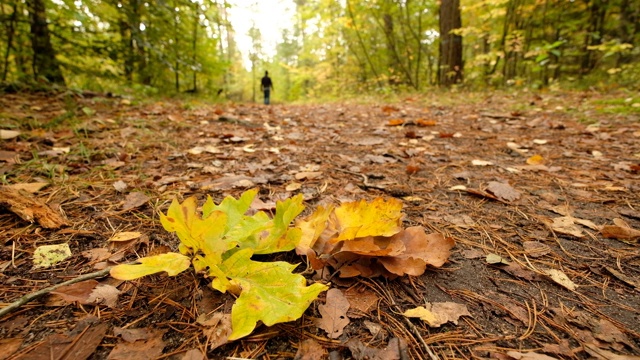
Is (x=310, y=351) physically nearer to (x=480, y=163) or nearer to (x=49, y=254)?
(x=49, y=254)

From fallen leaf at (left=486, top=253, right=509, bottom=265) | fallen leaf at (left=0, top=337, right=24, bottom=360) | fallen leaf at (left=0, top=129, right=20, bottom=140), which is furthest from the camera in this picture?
fallen leaf at (left=0, top=129, right=20, bottom=140)

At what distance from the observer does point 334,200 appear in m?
1.60

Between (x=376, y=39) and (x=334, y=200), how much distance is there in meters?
11.3

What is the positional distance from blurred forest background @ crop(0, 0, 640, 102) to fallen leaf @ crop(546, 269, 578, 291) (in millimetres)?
4283

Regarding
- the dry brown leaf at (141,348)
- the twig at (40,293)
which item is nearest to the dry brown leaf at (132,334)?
the dry brown leaf at (141,348)

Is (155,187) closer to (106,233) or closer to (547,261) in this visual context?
(106,233)

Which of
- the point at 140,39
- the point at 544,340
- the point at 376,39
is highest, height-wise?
the point at 376,39

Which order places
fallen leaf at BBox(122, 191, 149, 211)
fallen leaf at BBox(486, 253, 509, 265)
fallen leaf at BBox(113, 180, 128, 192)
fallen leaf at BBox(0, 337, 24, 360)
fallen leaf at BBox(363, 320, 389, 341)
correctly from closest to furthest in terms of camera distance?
fallen leaf at BBox(0, 337, 24, 360), fallen leaf at BBox(363, 320, 389, 341), fallen leaf at BBox(486, 253, 509, 265), fallen leaf at BBox(122, 191, 149, 211), fallen leaf at BBox(113, 180, 128, 192)

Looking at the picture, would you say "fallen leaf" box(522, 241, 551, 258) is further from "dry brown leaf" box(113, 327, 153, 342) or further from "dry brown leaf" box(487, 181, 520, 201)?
"dry brown leaf" box(113, 327, 153, 342)

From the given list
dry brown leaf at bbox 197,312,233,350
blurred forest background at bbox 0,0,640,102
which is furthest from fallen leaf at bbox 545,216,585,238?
blurred forest background at bbox 0,0,640,102

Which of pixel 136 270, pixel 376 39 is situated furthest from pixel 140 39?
pixel 376 39

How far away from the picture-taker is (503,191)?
68.2 inches

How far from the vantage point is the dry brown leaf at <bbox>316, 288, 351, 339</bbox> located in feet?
2.64

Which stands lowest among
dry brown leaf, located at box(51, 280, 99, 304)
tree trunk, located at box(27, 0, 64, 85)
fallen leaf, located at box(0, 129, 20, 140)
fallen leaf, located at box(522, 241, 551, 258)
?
fallen leaf, located at box(522, 241, 551, 258)
